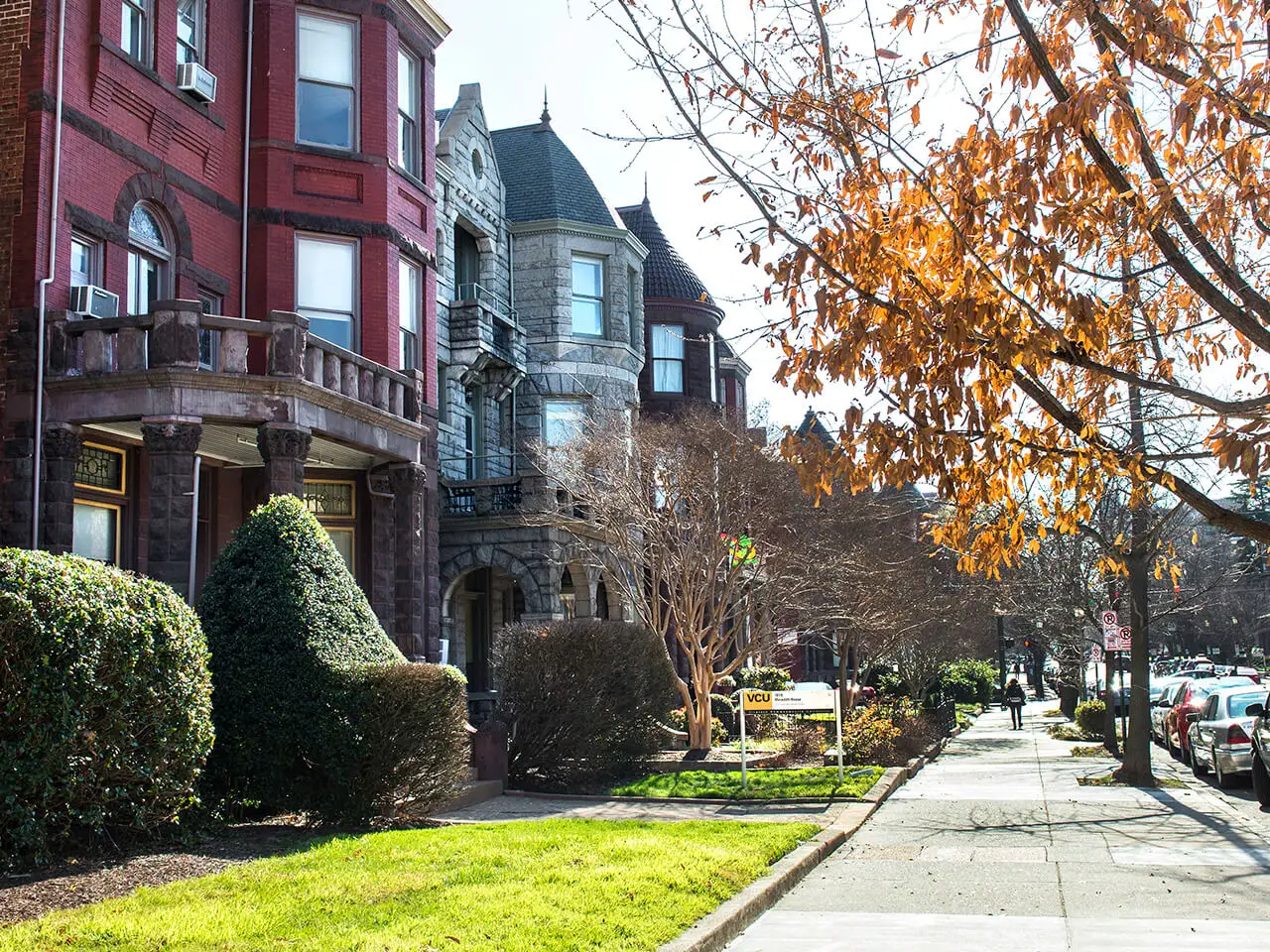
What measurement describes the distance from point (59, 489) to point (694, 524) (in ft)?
37.1

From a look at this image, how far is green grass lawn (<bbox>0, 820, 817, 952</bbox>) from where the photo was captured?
23.4 ft

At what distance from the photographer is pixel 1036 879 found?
11031 mm

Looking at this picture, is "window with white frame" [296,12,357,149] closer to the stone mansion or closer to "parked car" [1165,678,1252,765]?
the stone mansion

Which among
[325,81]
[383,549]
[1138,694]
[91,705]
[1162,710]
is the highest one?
[325,81]

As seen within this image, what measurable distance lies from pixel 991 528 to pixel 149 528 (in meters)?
11.8

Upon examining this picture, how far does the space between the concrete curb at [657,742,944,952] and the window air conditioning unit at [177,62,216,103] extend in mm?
13320

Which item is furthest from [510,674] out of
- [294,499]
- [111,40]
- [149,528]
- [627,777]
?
[111,40]

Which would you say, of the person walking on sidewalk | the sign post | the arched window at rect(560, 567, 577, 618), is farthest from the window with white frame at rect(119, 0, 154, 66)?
the person walking on sidewalk

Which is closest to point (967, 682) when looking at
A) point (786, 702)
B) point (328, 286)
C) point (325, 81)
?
point (786, 702)

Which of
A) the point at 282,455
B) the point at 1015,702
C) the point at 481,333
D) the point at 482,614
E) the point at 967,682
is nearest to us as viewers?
the point at 282,455

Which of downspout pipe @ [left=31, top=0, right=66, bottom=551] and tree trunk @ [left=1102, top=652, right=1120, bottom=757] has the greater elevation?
downspout pipe @ [left=31, top=0, right=66, bottom=551]

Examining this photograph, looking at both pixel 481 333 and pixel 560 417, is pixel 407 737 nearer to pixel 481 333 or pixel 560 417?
pixel 481 333

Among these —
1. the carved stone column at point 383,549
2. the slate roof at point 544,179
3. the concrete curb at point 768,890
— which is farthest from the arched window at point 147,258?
the slate roof at point 544,179

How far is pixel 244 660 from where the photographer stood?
1172 centimetres
